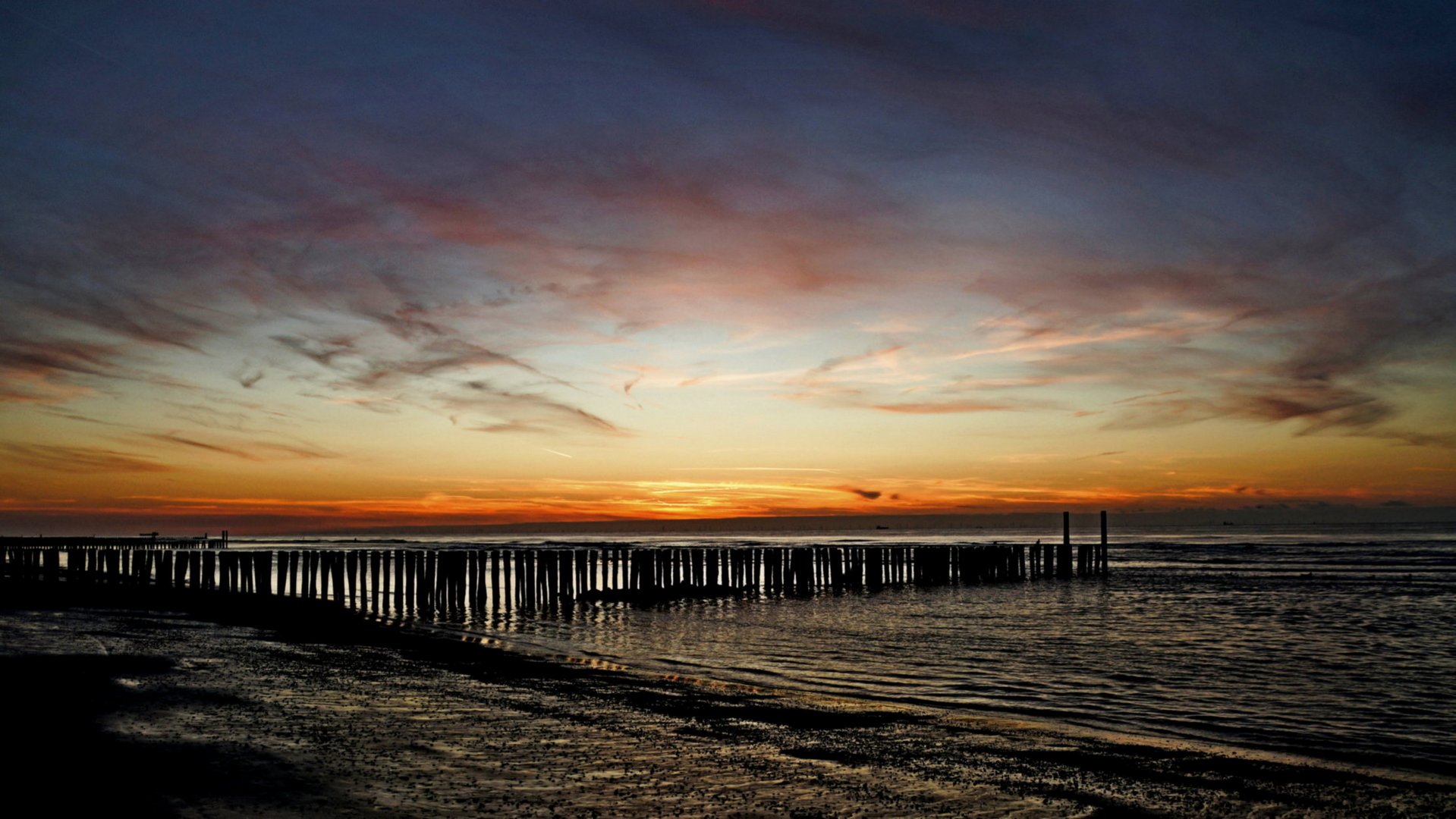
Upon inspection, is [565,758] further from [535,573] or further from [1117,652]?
[535,573]

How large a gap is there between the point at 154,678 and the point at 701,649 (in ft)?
28.5

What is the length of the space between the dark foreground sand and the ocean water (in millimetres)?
1728

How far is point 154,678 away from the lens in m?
11.6

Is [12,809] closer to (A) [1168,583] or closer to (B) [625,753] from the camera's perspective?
(B) [625,753]

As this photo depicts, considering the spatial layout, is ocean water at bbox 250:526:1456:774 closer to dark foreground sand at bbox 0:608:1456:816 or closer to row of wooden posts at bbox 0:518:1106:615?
dark foreground sand at bbox 0:608:1456:816

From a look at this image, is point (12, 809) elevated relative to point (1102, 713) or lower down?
elevated

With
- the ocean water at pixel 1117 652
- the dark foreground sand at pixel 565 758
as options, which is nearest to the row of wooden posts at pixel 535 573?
the ocean water at pixel 1117 652

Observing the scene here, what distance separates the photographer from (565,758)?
25.9ft

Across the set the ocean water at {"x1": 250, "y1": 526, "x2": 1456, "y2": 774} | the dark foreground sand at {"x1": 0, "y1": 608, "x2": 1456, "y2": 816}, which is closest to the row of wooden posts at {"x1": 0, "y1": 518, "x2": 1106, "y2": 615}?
the ocean water at {"x1": 250, "y1": 526, "x2": 1456, "y2": 774}

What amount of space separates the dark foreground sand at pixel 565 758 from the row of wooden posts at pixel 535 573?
13.6m

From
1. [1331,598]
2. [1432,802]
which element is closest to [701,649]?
[1432,802]

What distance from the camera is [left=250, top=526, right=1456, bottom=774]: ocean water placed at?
1089 centimetres

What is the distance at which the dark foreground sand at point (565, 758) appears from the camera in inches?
262

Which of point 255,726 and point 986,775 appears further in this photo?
Result: point 255,726
